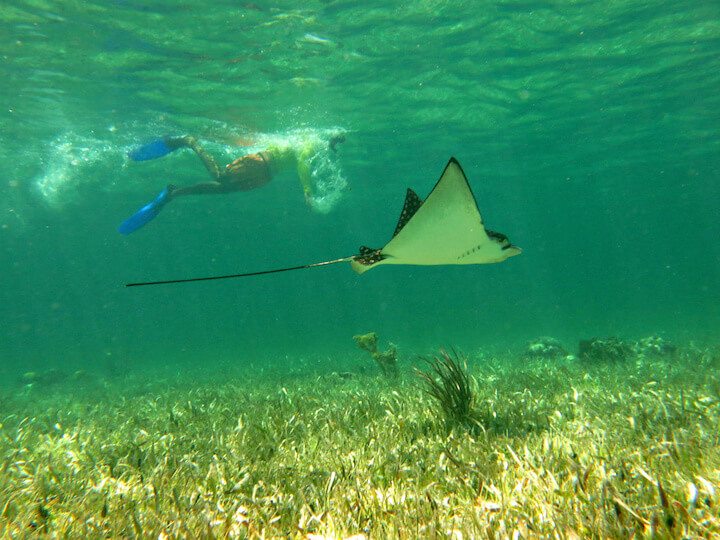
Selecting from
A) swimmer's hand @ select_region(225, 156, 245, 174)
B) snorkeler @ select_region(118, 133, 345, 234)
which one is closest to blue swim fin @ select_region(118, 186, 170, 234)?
snorkeler @ select_region(118, 133, 345, 234)

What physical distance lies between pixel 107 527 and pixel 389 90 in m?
18.8

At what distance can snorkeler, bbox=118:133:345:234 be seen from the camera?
14.5 m

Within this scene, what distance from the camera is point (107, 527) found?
2.76 metres

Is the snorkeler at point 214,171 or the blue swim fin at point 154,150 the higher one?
the blue swim fin at point 154,150

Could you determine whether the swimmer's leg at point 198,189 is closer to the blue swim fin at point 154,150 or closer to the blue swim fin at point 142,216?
the blue swim fin at point 142,216

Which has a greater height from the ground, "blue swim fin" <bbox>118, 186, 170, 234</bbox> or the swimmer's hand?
the swimmer's hand

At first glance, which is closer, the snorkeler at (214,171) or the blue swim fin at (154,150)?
the snorkeler at (214,171)

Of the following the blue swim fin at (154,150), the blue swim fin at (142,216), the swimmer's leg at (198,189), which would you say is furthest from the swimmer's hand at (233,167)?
the blue swim fin at (142,216)

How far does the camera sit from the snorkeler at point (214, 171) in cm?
1452

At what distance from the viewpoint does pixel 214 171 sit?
1586cm

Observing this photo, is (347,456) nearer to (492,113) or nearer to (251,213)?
(492,113)

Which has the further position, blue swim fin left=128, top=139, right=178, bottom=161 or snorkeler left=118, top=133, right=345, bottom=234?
blue swim fin left=128, top=139, right=178, bottom=161

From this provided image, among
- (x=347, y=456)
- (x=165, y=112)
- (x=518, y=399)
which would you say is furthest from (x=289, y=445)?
(x=165, y=112)

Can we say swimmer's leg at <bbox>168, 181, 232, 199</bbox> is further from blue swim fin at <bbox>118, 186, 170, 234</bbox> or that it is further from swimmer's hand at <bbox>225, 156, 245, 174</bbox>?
swimmer's hand at <bbox>225, 156, 245, 174</bbox>
